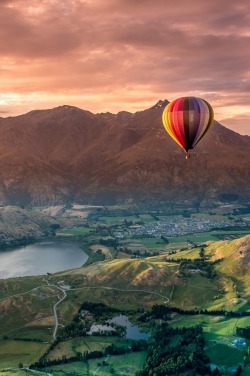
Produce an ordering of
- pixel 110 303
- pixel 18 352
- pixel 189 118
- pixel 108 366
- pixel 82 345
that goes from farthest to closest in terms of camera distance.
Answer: pixel 110 303
pixel 82 345
pixel 18 352
pixel 108 366
pixel 189 118

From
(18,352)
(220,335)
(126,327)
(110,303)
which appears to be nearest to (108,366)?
(18,352)

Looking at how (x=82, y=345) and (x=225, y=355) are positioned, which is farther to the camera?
(x=82, y=345)

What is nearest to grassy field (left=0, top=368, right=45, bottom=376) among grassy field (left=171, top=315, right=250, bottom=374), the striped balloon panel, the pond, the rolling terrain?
the rolling terrain

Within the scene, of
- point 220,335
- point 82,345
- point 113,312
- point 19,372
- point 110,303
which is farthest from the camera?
point 110,303

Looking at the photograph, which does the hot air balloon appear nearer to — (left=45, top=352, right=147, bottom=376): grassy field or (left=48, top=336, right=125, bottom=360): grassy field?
(left=45, top=352, right=147, bottom=376): grassy field

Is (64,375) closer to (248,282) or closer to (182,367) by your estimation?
(182,367)

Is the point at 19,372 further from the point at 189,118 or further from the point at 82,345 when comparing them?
the point at 189,118

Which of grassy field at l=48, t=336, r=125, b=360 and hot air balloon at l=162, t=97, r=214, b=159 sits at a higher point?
hot air balloon at l=162, t=97, r=214, b=159

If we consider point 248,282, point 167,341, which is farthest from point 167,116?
point 248,282
